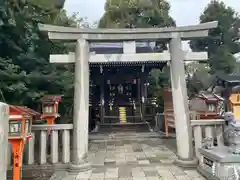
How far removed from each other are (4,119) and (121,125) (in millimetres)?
10928

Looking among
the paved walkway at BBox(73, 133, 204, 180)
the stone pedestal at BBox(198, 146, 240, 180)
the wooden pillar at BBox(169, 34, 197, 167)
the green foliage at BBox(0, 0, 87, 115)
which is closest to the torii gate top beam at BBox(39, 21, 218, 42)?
the wooden pillar at BBox(169, 34, 197, 167)

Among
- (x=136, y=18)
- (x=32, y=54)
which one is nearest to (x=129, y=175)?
(x=32, y=54)

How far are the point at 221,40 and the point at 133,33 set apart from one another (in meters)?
20.4

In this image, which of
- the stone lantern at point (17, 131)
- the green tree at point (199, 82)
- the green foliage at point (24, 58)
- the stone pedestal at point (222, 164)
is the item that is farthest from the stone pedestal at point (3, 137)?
the green tree at point (199, 82)

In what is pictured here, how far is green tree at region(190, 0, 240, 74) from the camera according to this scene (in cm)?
2272

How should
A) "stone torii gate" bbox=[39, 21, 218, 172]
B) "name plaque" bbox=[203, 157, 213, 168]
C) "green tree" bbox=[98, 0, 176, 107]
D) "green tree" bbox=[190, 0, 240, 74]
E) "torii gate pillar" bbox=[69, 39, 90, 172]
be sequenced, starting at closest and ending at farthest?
"name plaque" bbox=[203, 157, 213, 168]
"torii gate pillar" bbox=[69, 39, 90, 172]
"stone torii gate" bbox=[39, 21, 218, 172]
"green tree" bbox=[98, 0, 176, 107]
"green tree" bbox=[190, 0, 240, 74]

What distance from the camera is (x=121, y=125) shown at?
12992 mm

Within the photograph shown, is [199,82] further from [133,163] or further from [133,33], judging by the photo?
[133,163]

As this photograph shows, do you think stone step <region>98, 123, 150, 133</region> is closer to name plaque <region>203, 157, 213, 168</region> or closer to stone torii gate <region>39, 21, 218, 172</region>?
stone torii gate <region>39, 21, 218, 172</region>

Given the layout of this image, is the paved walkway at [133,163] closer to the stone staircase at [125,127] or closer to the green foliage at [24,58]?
the green foliage at [24,58]

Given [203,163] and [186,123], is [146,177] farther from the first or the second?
[186,123]

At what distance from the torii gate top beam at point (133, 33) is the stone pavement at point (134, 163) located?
10.1 ft

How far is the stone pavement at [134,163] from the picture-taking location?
5066mm

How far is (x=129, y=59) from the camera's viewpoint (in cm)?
621
